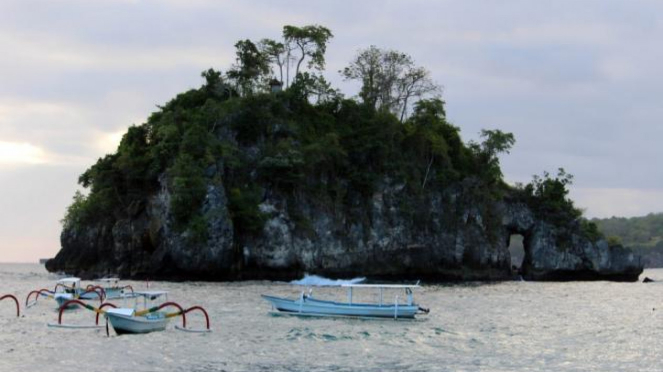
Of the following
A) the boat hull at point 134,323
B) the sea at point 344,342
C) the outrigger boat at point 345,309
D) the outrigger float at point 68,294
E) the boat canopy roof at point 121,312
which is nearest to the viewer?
the sea at point 344,342

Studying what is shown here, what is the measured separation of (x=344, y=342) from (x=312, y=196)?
51416 millimetres

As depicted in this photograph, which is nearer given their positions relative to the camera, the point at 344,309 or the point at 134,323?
the point at 134,323

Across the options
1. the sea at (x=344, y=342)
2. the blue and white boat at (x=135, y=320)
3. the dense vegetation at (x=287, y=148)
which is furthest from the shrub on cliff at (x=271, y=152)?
the blue and white boat at (x=135, y=320)

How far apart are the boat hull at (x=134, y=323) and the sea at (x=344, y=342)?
41cm

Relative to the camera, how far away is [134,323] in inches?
1201

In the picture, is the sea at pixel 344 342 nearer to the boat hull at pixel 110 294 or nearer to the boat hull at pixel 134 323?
the boat hull at pixel 134 323

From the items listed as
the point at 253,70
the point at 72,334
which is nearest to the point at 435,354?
the point at 72,334

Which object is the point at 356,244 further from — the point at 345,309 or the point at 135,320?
the point at 135,320

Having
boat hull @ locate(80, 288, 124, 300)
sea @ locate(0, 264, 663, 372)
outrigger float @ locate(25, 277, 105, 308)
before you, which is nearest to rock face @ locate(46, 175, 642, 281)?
boat hull @ locate(80, 288, 124, 300)

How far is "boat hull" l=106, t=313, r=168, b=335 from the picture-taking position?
3008 centimetres

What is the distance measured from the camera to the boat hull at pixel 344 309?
130 ft

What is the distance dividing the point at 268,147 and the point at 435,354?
55.6 meters

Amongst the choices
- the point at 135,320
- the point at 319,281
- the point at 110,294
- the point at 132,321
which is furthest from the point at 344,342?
the point at 319,281

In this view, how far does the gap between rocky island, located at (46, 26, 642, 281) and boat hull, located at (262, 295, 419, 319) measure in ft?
105
